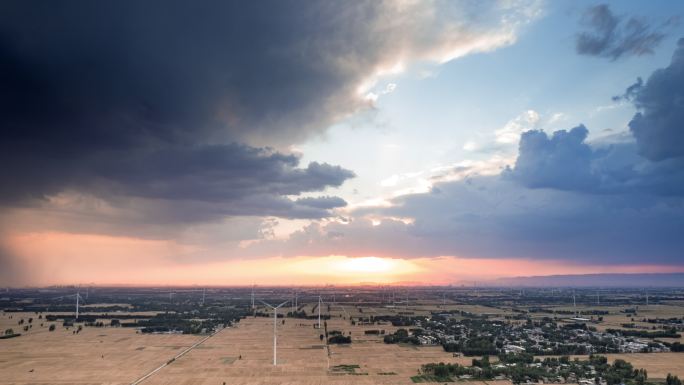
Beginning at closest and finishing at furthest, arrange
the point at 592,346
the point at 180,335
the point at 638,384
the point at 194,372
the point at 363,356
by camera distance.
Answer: the point at 638,384 < the point at 194,372 < the point at 363,356 < the point at 592,346 < the point at 180,335

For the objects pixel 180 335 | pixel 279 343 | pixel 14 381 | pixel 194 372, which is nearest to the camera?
pixel 14 381

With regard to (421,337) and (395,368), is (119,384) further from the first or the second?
(421,337)

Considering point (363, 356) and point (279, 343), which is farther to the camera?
point (279, 343)

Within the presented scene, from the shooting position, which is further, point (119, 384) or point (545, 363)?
point (545, 363)

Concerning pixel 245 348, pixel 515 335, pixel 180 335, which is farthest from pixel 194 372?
pixel 515 335

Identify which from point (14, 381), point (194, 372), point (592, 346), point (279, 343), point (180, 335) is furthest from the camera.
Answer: point (180, 335)

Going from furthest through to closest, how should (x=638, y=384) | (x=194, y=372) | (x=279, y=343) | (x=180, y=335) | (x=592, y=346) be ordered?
(x=180, y=335) < (x=279, y=343) < (x=592, y=346) < (x=194, y=372) < (x=638, y=384)

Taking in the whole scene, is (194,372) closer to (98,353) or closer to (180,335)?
(98,353)

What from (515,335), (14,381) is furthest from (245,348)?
(515,335)
